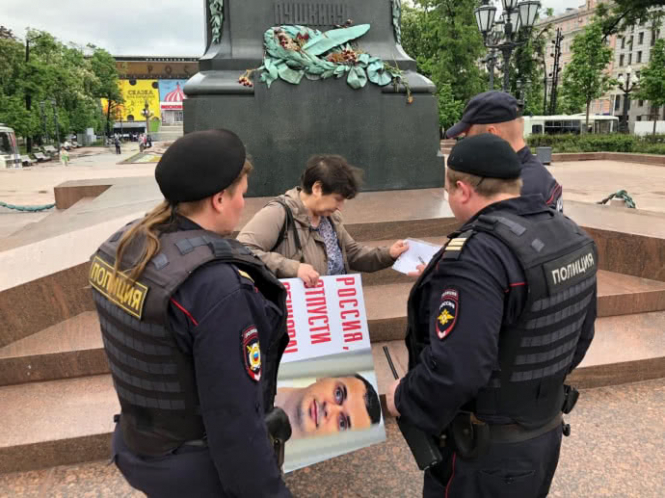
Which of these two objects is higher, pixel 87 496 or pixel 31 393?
pixel 31 393

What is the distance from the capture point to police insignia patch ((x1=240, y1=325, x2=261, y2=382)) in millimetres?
1528

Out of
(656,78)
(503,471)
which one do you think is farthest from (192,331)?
(656,78)

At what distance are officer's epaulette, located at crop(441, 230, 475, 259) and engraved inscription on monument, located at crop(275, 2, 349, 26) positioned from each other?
5967mm

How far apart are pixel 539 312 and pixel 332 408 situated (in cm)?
140

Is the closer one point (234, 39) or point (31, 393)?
point (31, 393)

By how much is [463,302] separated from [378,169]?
5624mm

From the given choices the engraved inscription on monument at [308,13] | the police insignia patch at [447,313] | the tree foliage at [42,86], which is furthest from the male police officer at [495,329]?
the tree foliage at [42,86]

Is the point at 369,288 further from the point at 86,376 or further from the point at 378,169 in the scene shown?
the point at 378,169

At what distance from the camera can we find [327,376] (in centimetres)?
293

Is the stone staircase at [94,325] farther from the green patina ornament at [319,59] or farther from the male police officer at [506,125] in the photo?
the green patina ornament at [319,59]

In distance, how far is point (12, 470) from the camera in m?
3.05

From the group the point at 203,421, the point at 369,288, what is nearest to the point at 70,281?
the point at 369,288

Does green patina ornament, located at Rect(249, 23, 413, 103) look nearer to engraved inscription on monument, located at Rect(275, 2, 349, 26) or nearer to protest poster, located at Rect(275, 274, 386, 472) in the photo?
engraved inscription on monument, located at Rect(275, 2, 349, 26)

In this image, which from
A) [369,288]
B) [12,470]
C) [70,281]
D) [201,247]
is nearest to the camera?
[201,247]
